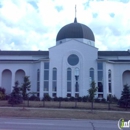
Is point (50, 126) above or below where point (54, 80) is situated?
below

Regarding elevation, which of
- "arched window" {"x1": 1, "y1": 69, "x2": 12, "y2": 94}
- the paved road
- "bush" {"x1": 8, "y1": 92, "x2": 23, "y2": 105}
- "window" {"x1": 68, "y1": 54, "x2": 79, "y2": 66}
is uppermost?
"window" {"x1": 68, "y1": 54, "x2": 79, "y2": 66}

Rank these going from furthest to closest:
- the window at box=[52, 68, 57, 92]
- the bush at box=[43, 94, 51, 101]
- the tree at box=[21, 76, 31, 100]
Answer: the window at box=[52, 68, 57, 92] < the bush at box=[43, 94, 51, 101] < the tree at box=[21, 76, 31, 100]

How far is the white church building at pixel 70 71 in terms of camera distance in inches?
1581

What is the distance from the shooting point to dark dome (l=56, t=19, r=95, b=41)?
4688 cm

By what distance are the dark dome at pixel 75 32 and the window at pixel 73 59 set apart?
6.61 meters

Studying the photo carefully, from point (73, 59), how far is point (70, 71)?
230 centimetres

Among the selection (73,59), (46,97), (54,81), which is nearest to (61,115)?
(46,97)

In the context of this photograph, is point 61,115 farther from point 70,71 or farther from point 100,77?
point 100,77

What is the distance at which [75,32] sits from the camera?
47000mm

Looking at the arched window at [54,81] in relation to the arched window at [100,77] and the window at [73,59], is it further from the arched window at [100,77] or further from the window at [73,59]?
the arched window at [100,77]

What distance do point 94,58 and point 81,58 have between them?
2319 millimetres

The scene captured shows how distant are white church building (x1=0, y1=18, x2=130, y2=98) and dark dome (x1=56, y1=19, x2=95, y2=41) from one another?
4782mm

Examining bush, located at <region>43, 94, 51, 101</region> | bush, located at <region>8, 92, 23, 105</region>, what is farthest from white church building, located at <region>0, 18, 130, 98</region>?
bush, located at <region>8, 92, 23, 105</region>

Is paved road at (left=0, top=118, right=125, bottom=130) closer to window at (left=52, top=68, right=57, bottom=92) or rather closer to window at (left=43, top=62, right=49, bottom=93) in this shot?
window at (left=52, top=68, right=57, bottom=92)
